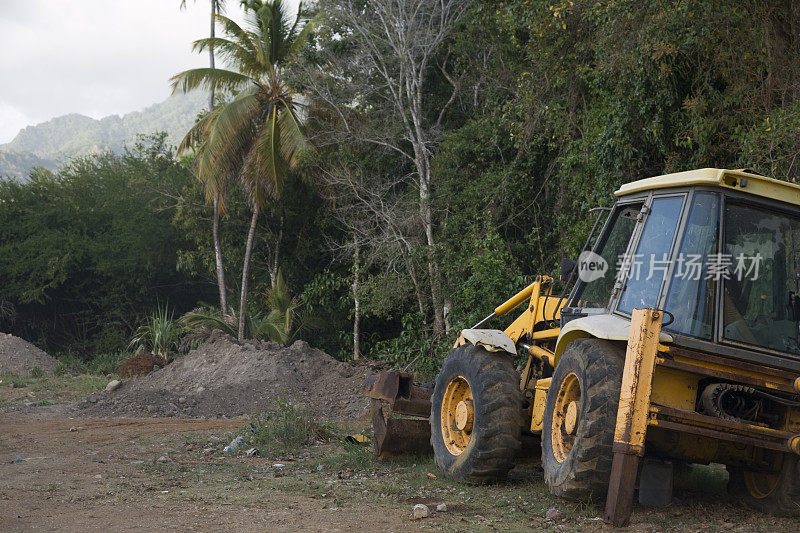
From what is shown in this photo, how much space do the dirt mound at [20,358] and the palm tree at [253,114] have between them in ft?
18.2

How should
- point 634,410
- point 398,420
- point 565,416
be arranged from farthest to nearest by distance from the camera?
point 398,420 → point 565,416 → point 634,410

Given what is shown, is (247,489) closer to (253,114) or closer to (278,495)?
(278,495)

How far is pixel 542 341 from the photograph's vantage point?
7.11 meters

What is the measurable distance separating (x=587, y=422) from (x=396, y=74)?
15178 mm

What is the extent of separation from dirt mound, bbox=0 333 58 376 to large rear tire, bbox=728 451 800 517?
1876 centimetres

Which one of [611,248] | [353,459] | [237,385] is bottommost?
[237,385]

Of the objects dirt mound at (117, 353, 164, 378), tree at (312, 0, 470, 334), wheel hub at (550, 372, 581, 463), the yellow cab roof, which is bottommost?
dirt mound at (117, 353, 164, 378)

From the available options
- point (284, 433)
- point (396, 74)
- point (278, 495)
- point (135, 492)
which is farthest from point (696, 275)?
point (396, 74)

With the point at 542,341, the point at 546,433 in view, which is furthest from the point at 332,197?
the point at 546,433

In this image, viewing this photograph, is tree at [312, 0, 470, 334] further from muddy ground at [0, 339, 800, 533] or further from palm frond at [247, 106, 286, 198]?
muddy ground at [0, 339, 800, 533]

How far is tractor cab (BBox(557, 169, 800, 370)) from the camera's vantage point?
16.4 ft

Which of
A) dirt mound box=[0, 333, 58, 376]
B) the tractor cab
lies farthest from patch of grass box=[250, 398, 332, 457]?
dirt mound box=[0, 333, 58, 376]

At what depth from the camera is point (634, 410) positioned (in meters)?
4.75

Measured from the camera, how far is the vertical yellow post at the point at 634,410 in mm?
4723
